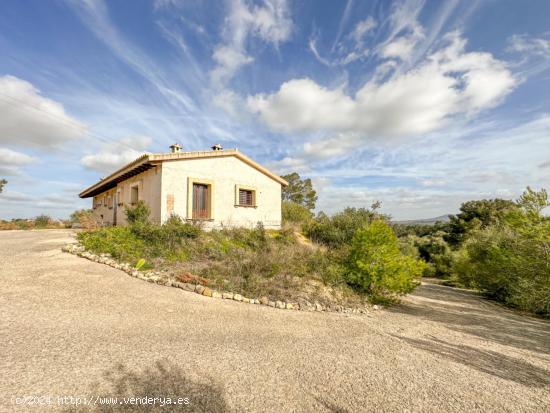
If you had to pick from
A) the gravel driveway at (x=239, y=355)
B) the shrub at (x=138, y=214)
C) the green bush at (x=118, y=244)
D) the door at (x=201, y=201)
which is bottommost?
the gravel driveway at (x=239, y=355)

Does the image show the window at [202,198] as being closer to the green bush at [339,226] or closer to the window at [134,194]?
the window at [134,194]

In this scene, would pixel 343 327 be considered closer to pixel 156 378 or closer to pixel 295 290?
pixel 295 290

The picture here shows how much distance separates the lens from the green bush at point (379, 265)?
6.67 m

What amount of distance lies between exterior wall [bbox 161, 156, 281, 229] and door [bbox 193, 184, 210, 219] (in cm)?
29

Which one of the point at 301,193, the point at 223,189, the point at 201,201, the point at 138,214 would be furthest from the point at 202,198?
the point at 301,193

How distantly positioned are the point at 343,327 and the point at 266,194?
10.0 m

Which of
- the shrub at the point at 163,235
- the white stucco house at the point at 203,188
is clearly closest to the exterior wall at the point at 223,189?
the white stucco house at the point at 203,188

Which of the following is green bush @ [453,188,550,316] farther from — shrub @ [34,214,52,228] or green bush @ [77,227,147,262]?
shrub @ [34,214,52,228]

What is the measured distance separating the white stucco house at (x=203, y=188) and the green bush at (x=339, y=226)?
2.44 meters

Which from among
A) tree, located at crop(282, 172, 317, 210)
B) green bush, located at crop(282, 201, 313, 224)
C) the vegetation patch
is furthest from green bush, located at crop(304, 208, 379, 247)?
tree, located at crop(282, 172, 317, 210)

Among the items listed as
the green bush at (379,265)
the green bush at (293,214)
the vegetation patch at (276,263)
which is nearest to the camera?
the vegetation patch at (276,263)

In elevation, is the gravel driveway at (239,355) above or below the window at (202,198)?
below

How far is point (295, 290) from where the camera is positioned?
20.8 feet

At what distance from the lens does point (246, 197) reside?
1339cm
